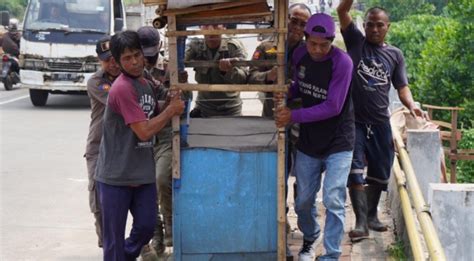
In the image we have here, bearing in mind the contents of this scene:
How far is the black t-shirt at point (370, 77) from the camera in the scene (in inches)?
214

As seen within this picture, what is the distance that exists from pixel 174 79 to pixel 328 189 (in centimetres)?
118

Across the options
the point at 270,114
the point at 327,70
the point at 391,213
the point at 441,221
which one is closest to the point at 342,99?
the point at 327,70

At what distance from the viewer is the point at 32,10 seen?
592 inches

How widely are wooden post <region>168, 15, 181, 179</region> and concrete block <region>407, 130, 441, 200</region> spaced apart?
2.32 metres

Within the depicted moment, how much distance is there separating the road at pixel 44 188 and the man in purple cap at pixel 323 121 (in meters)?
0.44

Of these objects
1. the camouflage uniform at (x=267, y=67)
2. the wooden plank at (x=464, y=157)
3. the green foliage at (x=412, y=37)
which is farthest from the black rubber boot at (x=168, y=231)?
the green foliage at (x=412, y=37)

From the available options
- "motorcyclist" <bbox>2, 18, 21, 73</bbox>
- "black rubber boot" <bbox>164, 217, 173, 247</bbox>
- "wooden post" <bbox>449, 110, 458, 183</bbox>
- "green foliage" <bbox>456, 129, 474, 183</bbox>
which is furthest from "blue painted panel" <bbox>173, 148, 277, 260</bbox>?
"motorcyclist" <bbox>2, 18, 21, 73</bbox>

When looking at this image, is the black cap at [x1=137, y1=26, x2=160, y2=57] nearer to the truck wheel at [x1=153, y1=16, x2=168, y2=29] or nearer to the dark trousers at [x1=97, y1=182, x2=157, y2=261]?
the truck wheel at [x1=153, y1=16, x2=168, y2=29]

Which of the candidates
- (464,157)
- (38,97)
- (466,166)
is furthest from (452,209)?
(38,97)

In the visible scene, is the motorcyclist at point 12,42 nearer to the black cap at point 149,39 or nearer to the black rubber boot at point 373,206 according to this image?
the black cap at point 149,39

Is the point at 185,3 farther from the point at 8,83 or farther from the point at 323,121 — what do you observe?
Answer: the point at 8,83

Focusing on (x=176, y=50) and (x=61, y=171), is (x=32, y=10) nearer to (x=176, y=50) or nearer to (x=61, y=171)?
(x=61, y=171)

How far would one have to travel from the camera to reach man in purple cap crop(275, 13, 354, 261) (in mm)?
4535

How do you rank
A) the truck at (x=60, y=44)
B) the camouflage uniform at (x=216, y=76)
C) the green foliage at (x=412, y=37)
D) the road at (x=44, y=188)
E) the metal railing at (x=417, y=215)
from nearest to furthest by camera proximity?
the metal railing at (x=417, y=215) → the camouflage uniform at (x=216, y=76) → the road at (x=44, y=188) → the truck at (x=60, y=44) → the green foliage at (x=412, y=37)
